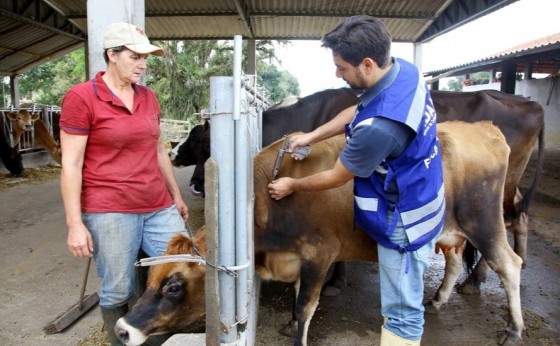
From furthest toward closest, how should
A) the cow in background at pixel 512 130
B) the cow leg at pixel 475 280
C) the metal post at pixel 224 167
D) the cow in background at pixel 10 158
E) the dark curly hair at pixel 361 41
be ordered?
1. the cow in background at pixel 10 158
2. the cow in background at pixel 512 130
3. the cow leg at pixel 475 280
4. the metal post at pixel 224 167
5. the dark curly hair at pixel 361 41

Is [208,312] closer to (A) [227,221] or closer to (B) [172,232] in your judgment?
(A) [227,221]

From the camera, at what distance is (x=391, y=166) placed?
2.02 m

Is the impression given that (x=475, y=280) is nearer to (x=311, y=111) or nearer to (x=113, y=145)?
(x=311, y=111)

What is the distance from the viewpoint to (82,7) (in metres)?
9.71

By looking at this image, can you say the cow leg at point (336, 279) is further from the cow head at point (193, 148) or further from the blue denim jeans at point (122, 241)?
the cow head at point (193, 148)

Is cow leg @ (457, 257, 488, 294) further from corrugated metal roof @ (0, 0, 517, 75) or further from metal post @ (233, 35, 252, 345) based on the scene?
corrugated metal roof @ (0, 0, 517, 75)

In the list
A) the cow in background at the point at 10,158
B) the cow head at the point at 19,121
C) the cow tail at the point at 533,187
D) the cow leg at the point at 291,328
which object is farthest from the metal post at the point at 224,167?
the cow head at the point at 19,121

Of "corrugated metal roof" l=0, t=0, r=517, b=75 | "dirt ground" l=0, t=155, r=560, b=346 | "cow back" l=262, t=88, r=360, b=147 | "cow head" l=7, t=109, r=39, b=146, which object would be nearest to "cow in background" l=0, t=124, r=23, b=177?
"cow head" l=7, t=109, r=39, b=146

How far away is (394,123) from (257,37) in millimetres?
10491

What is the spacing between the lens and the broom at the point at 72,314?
340 centimetres

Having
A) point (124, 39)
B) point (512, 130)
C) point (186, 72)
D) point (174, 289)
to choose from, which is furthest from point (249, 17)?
point (186, 72)

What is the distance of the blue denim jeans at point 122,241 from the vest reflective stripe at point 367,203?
1.16m

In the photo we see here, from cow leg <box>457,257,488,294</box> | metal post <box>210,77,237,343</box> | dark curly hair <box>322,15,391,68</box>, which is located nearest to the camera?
dark curly hair <box>322,15,391,68</box>

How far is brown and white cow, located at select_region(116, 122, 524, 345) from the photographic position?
2420mm
